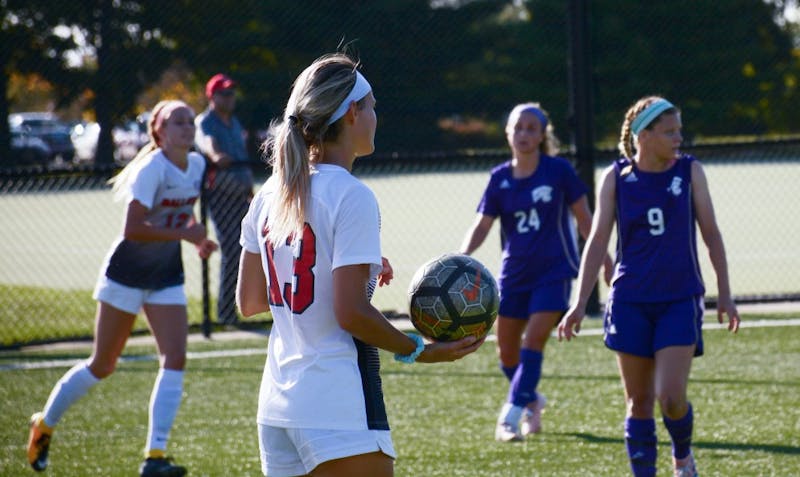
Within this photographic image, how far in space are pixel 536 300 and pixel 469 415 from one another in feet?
3.02

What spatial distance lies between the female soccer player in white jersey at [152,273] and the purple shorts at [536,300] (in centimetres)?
182

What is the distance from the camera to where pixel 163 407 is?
5766mm

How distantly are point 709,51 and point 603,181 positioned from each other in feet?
57.5

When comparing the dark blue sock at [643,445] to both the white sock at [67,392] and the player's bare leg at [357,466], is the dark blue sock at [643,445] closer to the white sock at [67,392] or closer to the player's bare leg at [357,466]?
the player's bare leg at [357,466]

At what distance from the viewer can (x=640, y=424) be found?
4.91 meters

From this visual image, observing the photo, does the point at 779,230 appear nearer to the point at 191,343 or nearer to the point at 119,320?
the point at 191,343

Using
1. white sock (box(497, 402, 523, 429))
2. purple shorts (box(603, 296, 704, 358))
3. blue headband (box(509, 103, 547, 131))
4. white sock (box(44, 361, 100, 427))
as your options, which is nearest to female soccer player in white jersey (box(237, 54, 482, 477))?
purple shorts (box(603, 296, 704, 358))

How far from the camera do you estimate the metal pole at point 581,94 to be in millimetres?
10344

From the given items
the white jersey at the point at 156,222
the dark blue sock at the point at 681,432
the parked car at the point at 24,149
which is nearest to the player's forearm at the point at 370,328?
the dark blue sock at the point at 681,432

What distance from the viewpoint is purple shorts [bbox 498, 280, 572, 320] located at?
6.54 meters

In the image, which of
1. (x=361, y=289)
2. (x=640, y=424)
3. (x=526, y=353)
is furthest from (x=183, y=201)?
(x=361, y=289)

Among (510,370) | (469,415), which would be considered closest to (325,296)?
(510,370)

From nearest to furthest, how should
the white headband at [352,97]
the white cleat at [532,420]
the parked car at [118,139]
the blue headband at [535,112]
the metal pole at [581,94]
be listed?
1. the white headband at [352,97]
2. the white cleat at [532,420]
3. the blue headband at [535,112]
4. the metal pole at [581,94]
5. the parked car at [118,139]

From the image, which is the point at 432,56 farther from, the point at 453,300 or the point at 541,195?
the point at 453,300
